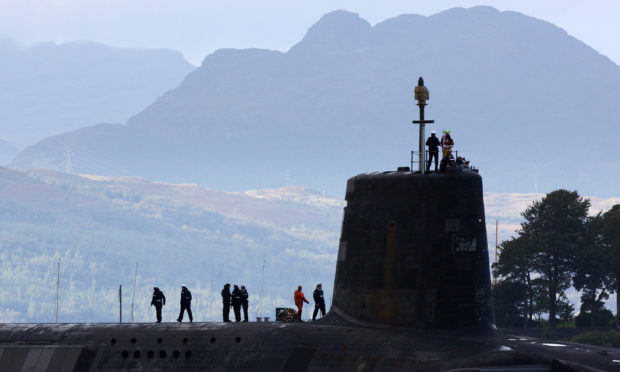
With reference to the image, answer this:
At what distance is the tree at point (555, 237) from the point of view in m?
110

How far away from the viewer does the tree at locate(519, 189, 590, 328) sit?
11006cm

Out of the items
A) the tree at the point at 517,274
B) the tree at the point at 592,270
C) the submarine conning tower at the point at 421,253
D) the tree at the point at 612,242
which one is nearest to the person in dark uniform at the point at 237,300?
the submarine conning tower at the point at 421,253

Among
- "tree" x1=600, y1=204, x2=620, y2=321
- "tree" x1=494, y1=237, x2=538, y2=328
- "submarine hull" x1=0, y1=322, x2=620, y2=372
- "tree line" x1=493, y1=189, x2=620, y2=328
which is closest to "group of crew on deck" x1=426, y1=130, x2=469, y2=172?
"submarine hull" x1=0, y1=322, x2=620, y2=372

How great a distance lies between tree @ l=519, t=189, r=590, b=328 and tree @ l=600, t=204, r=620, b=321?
2.27 metres

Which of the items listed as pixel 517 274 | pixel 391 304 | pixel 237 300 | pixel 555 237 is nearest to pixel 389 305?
pixel 391 304

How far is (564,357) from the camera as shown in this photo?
1062 inches

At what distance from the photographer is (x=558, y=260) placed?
112 m

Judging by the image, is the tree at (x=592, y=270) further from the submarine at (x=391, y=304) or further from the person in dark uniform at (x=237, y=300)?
the submarine at (x=391, y=304)

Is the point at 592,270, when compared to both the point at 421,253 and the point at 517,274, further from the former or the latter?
the point at 421,253

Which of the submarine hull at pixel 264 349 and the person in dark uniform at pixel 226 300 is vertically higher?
the person in dark uniform at pixel 226 300

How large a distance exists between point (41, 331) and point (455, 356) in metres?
15.2

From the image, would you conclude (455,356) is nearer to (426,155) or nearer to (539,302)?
(426,155)

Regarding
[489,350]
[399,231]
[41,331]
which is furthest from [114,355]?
[489,350]

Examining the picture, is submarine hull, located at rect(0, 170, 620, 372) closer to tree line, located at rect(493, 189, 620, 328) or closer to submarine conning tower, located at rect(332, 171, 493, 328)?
submarine conning tower, located at rect(332, 171, 493, 328)
